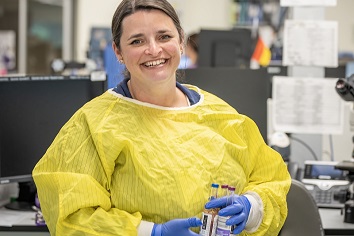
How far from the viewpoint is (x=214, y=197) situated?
1.87 metres

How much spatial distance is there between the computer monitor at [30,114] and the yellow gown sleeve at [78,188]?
2.53 feet

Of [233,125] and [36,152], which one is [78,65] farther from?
Answer: [233,125]

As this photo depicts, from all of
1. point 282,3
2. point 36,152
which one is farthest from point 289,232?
point 282,3

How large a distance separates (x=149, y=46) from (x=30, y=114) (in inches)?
36.8

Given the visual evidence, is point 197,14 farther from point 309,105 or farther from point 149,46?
point 149,46

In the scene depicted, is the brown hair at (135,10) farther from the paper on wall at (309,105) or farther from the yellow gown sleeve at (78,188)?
the paper on wall at (309,105)

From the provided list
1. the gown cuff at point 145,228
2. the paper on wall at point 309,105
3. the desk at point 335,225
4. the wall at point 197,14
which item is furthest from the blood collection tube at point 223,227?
the wall at point 197,14

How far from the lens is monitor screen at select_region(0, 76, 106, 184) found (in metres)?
2.61

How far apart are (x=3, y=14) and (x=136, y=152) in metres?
7.58

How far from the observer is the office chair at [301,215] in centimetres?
222

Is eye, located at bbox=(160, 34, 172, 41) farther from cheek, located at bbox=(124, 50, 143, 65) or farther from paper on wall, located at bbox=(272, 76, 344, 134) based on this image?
paper on wall, located at bbox=(272, 76, 344, 134)

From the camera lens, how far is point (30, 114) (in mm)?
2670

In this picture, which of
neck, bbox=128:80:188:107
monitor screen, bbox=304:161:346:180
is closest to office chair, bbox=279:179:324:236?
neck, bbox=128:80:188:107

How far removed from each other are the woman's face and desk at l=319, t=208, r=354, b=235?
3.04 feet
